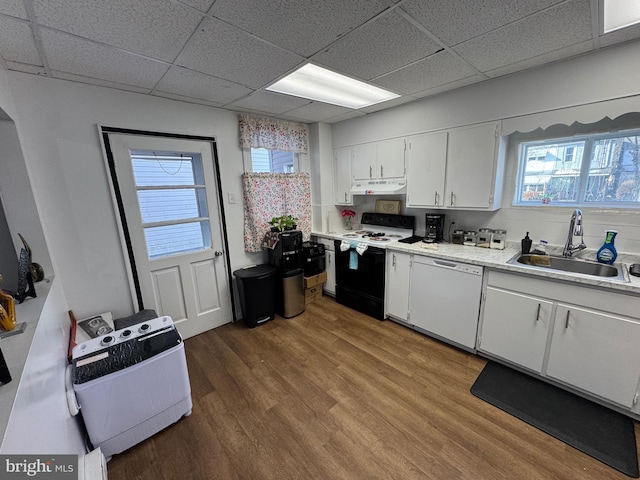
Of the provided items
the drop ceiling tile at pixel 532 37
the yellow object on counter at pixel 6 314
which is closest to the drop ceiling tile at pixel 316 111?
the drop ceiling tile at pixel 532 37

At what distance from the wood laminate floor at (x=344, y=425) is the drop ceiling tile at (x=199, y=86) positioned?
244cm

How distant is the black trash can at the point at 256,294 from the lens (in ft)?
→ 9.55

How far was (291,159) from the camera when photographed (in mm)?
3586

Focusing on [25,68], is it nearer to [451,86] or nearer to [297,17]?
[297,17]

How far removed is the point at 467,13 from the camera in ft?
4.50

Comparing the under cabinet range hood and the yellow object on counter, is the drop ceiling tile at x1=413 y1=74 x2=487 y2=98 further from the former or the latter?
the yellow object on counter

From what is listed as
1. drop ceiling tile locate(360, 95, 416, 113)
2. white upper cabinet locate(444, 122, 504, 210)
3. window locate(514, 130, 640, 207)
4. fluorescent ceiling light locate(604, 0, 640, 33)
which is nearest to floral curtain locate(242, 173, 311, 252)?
drop ceiling tile locate(360, 95, 416, 113)

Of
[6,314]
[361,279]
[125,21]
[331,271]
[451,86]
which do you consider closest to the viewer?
[6,314]

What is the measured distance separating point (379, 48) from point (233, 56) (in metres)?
0.96

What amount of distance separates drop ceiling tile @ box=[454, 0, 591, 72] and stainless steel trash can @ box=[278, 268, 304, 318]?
2557 mm

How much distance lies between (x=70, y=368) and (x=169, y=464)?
83cm

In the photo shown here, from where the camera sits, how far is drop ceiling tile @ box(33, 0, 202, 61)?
1.20 meters

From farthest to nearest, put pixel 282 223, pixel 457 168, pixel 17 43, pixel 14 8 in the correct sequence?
1. pixel 282 223
2. pixel 457 168
3. pixel 17 43
4. pixel 14 8

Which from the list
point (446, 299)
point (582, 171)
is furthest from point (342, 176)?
point (582, 171)
